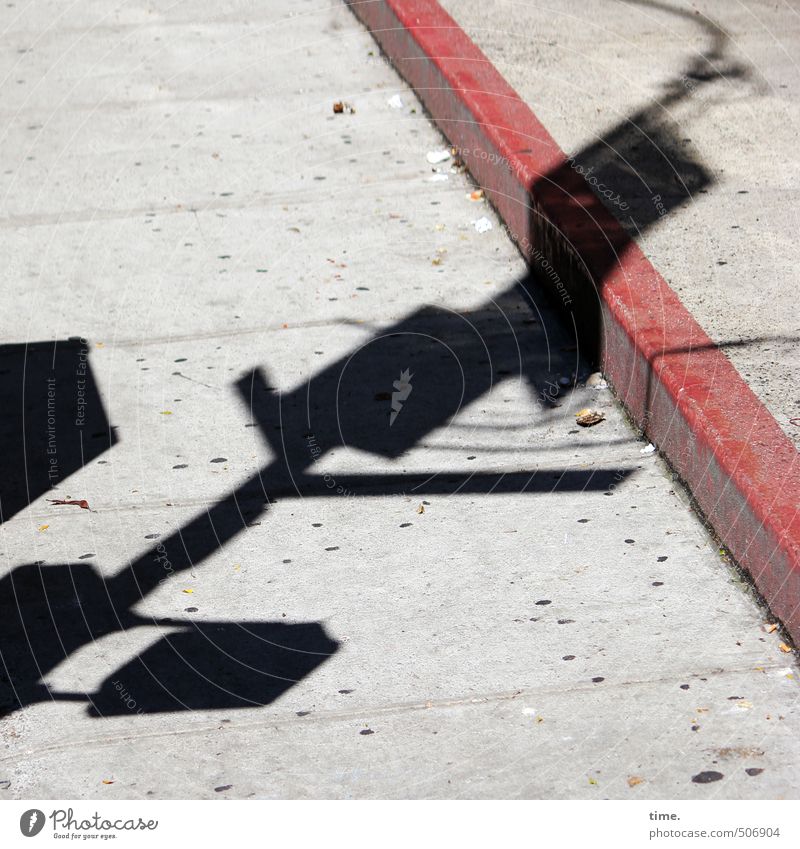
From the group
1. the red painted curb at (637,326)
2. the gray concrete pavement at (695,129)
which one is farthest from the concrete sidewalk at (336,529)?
the gray concrete pavement at (695,129)

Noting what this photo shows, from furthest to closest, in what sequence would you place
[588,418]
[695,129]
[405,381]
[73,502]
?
[695,129], [405,381], [588,418], [73,502]

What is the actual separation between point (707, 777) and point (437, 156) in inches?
177

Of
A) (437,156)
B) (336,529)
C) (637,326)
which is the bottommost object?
(336,529)

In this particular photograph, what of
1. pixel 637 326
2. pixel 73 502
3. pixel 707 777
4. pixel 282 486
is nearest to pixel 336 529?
pixel 282 486

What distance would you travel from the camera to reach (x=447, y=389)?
511 cm

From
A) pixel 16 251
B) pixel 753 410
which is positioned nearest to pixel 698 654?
pixel 753 410

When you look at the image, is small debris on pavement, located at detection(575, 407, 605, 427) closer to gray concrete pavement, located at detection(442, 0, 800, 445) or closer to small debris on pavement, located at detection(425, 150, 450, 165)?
gray concrete pavement, located at detection(442, 0, 800, 445)

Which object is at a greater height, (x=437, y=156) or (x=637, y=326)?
(x=637, y=326)

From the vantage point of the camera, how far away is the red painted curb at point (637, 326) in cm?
381

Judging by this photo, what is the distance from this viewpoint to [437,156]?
704 cm

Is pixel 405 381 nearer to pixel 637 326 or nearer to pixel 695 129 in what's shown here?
pixel 637 326

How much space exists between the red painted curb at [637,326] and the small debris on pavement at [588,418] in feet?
0.38

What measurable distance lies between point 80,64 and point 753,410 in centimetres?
594

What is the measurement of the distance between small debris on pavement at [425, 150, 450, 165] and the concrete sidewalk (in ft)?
0.28
